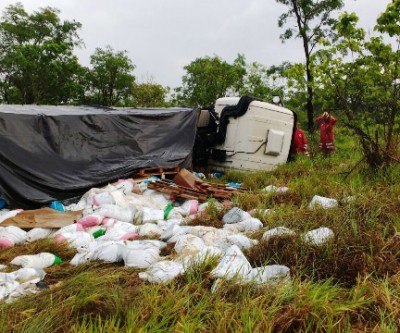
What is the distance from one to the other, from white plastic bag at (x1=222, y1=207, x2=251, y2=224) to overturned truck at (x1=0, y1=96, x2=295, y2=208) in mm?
2309

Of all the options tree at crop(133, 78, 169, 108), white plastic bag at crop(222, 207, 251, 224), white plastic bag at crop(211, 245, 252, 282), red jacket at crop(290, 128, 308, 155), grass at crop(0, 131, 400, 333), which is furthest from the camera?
tree at crop(133, 78, 169, 108)

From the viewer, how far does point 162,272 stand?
2.52m

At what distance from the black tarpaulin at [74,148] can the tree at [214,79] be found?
39.2ft

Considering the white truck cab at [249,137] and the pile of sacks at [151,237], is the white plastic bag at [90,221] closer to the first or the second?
the pile of sacks at [151,237]

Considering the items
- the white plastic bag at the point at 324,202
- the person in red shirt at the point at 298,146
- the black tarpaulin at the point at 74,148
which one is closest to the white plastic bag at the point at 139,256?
the white plastic bag at the point at 324,202

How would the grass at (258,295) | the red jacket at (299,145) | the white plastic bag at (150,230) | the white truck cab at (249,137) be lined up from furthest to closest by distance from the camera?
1. the red jacket at (299,145)
2. the white truck cab at (249,137)
3. the white plastic bag at (150,230)
4. the grass at (258,295)

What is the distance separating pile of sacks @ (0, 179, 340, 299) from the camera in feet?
8.48

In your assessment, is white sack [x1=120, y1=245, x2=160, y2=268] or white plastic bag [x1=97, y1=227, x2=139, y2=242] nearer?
white sack [x1=120, y1=245, x2=160, y2=268]

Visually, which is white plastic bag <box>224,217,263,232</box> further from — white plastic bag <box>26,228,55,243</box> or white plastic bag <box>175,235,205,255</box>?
white plastic bag <box>26,228,55,243</box>

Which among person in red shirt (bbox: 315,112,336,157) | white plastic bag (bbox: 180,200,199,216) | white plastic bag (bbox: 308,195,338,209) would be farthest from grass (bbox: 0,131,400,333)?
person in red shirt (bbox: 315,112,336,157)

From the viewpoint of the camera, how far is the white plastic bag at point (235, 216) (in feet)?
13.1

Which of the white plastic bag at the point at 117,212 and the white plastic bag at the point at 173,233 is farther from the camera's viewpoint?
the white plastic bag at the point at 117,212

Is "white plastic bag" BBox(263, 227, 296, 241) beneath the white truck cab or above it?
beneath

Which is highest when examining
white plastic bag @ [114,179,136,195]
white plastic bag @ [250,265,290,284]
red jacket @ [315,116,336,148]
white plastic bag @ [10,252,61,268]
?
red jacket @ [315,116,336,148]
